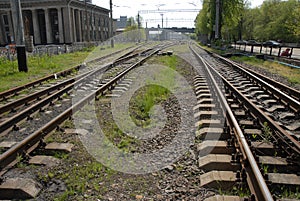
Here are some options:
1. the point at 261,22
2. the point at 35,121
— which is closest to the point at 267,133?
the point at 35,121

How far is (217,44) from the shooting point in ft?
115

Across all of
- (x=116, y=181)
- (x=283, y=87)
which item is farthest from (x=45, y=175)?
(x=283, y=87)

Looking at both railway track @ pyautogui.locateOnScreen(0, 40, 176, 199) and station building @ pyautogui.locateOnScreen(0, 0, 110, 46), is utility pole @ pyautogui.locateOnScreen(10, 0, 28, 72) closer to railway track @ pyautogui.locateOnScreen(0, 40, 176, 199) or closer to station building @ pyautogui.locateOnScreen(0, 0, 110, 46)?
railway track @ pyautogui.locateOnScreen(0, 40, 176, 199)

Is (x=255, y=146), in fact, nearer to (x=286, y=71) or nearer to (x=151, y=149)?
(x=151, y=149)

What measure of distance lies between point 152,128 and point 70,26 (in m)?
60.1

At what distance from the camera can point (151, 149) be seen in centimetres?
469

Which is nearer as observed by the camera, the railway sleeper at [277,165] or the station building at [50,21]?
the railway sleeper at [277,165]

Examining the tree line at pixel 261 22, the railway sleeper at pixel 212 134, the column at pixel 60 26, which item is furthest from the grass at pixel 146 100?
the column at pixel 60 26

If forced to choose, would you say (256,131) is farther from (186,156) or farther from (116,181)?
(116,181)

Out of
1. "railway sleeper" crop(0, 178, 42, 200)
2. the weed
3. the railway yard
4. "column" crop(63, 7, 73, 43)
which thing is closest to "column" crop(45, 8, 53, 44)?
"column" crop(63, 7, 73, 43)

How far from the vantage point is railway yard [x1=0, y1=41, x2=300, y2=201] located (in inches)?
133

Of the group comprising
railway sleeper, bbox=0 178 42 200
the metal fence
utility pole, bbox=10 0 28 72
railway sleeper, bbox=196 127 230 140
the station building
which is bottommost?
railway sleeper, bbox=0 178 42 200

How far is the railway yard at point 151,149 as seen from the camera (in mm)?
3379

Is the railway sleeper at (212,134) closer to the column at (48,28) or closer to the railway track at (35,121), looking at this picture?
the railway track at (35,121)
